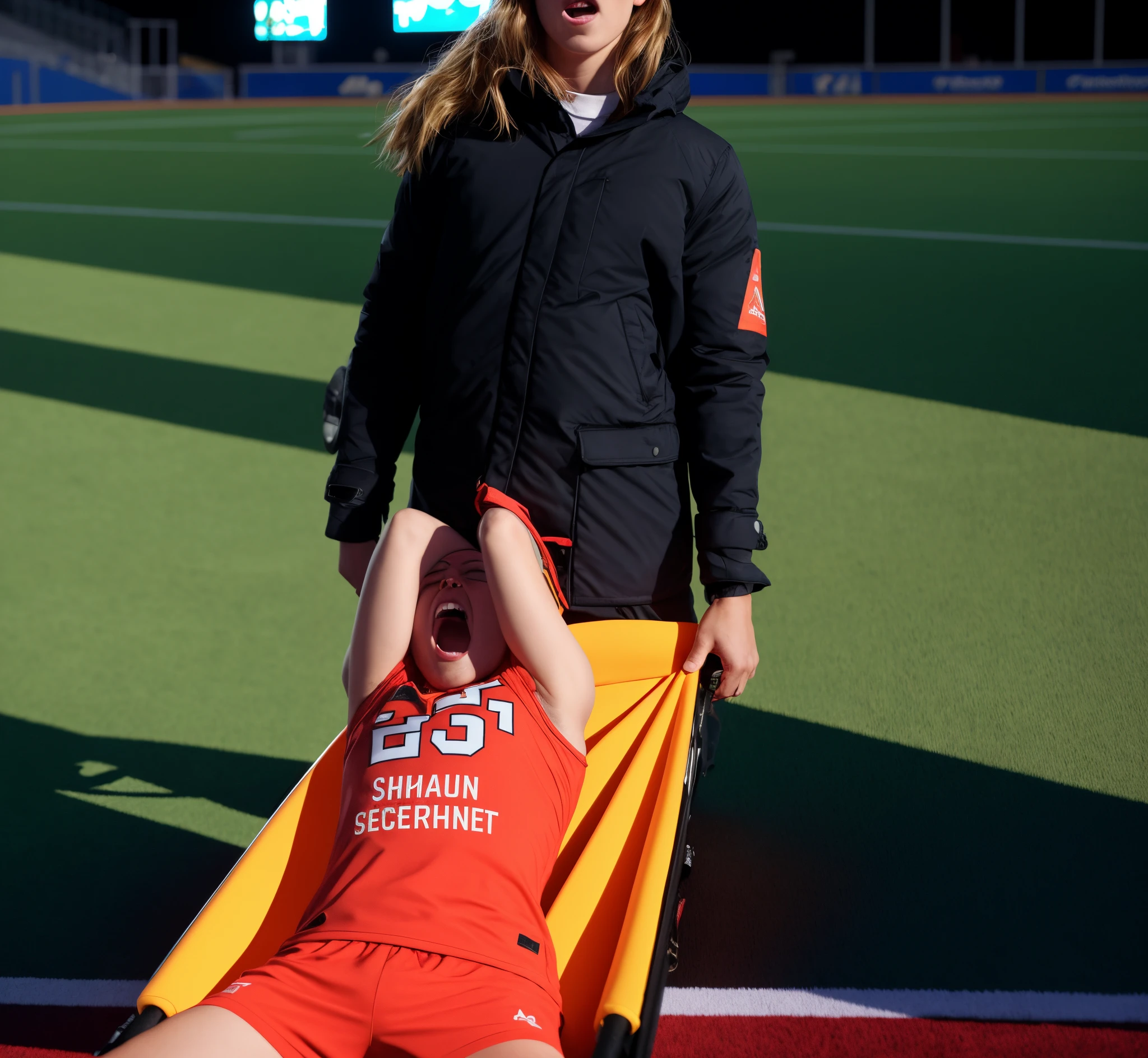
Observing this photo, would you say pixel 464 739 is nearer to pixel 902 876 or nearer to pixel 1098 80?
pixel 902 876

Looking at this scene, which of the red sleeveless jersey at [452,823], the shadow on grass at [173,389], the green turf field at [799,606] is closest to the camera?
the red sleeveless jersey at [452,823]

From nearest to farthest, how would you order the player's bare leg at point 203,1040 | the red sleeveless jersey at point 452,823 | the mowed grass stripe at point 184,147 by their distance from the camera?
the player's bare leg at point 203,1040, the red sleeveless jersey at point 452,823, the mowed grass stripe at point 184,147

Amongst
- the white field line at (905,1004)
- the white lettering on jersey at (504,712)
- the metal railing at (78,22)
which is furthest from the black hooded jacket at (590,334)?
the metal railing at (78,22)

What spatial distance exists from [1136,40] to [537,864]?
153ft

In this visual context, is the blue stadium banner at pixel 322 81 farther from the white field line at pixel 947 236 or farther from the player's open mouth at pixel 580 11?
the player's open mouth at pixel 580 11

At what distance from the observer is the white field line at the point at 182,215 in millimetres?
11688

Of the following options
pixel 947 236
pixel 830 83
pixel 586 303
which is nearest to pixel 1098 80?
pixel 830 83

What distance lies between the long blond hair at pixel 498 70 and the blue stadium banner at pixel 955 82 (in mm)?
36827

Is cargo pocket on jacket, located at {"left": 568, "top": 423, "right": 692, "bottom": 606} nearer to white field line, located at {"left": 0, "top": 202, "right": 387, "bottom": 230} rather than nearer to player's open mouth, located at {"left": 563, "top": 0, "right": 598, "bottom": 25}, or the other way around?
player's open mouth, located at {"left": 563, "top": 0, "right": 598, "bottom": 25}

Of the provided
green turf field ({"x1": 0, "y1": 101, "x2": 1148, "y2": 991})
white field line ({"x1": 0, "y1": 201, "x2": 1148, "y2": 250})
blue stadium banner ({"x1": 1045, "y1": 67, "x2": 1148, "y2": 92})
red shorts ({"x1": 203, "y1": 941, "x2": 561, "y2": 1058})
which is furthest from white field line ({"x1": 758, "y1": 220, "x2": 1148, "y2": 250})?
blue stadium banner ({"x1": 1045, "y1": 67, "x2": 1148, "y2": 92})

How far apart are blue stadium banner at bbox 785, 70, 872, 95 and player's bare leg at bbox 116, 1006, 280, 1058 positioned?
3827cm

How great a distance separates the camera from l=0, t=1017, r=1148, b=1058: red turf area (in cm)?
243

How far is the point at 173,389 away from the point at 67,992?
473 cm

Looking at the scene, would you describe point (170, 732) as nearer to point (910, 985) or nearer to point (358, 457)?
point (358, 457)
